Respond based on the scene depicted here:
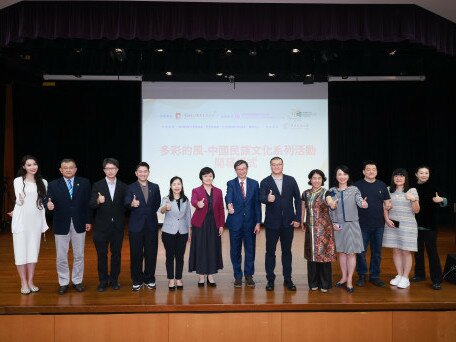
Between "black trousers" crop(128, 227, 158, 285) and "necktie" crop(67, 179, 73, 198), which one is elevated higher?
"necktie" crop(67, 179, 73, 198)

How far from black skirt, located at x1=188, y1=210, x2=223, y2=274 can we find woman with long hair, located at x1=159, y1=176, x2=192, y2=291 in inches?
4.1

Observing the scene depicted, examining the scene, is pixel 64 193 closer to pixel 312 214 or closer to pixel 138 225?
pixel 138 225

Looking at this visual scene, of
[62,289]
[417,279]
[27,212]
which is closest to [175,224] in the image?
[62,289]

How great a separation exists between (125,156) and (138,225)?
6018mm

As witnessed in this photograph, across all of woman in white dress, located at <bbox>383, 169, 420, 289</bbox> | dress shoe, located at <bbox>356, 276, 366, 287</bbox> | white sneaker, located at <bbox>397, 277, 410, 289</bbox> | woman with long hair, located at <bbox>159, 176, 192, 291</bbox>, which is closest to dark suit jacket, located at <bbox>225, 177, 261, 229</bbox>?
woman with long hair, located at <bbox>159, 176, 192, 291</bbox>

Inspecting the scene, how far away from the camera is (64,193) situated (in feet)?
12.2

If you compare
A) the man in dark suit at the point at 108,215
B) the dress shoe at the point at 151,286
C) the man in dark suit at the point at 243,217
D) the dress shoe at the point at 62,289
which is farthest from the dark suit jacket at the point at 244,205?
the dress shoe at the point at 62,289

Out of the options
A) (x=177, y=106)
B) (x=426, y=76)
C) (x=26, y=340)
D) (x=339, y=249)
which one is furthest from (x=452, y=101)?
(x=26, y=340)

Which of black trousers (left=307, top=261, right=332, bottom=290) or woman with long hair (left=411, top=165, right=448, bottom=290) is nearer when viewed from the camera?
black trousers (left=307, top=261, right=332, bottom=290)

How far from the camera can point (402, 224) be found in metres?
3.90

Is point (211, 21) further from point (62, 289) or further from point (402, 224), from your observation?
point (62, 289)

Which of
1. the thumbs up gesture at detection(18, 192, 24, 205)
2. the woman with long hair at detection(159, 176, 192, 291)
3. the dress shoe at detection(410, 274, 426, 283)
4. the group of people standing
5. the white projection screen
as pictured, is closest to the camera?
the thumbs up gesture at detection(18, 192, 24, 205)

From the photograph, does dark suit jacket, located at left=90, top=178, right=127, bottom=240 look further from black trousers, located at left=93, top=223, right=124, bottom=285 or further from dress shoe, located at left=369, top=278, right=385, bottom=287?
dress shoe, located at left=369, top=278, right=385, bottom=287

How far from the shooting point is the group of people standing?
370cm
